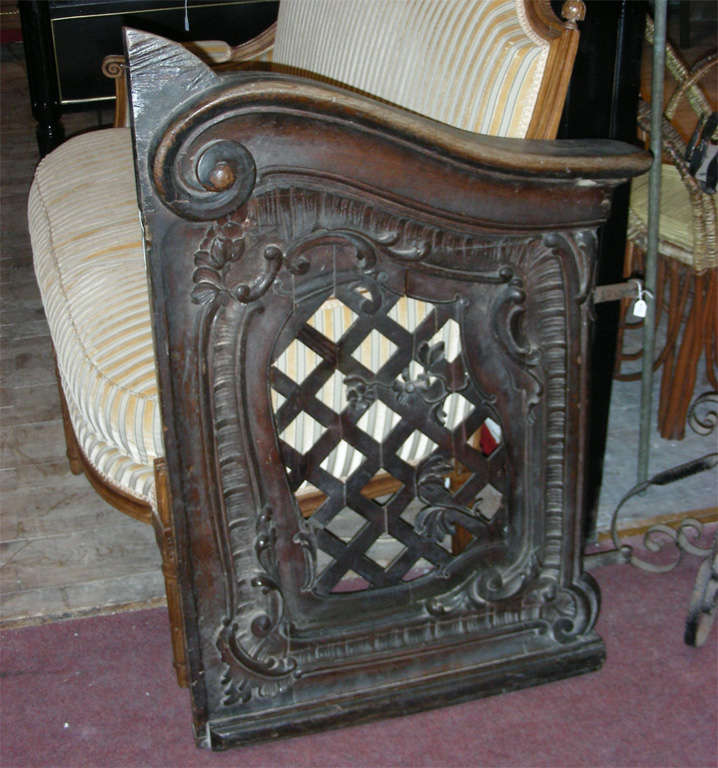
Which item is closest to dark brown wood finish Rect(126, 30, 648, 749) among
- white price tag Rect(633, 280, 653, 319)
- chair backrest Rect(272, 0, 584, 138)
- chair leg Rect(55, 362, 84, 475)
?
chair backrest Rect(272, 0, 584, 138)

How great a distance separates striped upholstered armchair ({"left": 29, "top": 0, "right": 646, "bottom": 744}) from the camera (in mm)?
1146

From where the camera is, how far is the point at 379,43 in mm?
1789

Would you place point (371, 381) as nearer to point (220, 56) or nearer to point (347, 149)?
point (347, 149)

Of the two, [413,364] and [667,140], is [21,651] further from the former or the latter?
[667,140]

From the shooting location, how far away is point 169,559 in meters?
1.38

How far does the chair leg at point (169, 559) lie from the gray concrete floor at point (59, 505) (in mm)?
302

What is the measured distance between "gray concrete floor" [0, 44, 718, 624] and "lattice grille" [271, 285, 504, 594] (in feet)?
1.82

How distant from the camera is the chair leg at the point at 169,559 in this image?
4.37 ft

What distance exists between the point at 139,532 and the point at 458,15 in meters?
1.10

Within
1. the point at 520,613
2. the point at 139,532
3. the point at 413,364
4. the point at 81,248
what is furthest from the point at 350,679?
the point at 81,248

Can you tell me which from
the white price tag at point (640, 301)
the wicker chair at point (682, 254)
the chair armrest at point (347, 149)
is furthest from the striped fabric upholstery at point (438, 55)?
the wicker chair at point (682, 254)

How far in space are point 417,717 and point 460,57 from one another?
3.12 feet

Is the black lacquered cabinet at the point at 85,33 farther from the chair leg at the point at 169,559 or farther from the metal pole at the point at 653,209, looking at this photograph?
the chair leg at the point at 169,559

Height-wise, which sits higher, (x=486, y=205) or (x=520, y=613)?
(x=486, y=205)
